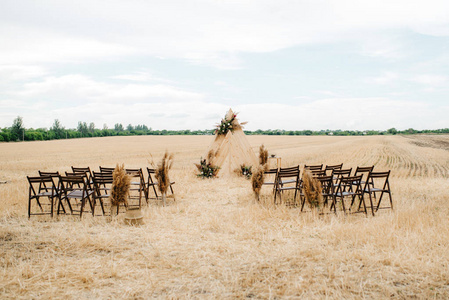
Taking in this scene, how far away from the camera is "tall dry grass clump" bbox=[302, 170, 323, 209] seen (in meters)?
6.97

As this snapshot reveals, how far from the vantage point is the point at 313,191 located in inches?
278

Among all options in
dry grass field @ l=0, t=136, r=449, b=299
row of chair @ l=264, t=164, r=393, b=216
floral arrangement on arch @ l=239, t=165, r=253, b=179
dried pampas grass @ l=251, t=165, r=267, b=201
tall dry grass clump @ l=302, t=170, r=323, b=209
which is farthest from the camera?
floral arrangement on arch @ l=239, t=165, r=253, b=179

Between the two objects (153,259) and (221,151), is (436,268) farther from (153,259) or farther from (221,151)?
(221,151)

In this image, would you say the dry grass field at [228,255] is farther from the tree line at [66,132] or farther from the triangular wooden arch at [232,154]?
the tree line at [66,132]

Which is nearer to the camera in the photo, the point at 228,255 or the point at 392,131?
the point at 228,255

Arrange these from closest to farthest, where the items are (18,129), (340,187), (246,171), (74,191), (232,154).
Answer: (340,187) → (74,191) → (246,171) → (232,154) → (18,129)

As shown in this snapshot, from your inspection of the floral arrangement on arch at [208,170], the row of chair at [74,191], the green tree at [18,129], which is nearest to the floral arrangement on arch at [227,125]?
the floral arrangement on arch at [208,170]

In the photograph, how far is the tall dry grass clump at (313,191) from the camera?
6.97 meters

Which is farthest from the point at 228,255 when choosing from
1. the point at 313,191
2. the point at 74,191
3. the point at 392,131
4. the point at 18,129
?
the point at 392,131

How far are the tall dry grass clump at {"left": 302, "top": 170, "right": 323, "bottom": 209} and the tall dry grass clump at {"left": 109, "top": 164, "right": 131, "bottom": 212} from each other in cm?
405

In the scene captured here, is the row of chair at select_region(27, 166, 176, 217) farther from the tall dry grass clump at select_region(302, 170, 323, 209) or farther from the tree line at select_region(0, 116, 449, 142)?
the tree line at select_region(0, 116, 449, 142)

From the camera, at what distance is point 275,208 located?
7.80 meters

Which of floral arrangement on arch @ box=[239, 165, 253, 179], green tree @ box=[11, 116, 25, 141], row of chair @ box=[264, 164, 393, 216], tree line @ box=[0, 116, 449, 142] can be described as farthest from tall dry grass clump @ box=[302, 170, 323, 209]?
green tree @ box=[11, 116, 25, 141]

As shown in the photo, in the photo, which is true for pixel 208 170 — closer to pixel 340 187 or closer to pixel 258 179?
pixel 258 179
